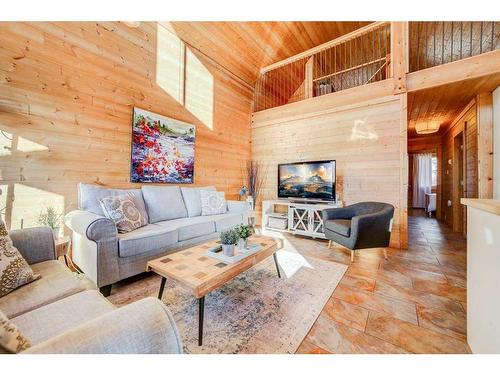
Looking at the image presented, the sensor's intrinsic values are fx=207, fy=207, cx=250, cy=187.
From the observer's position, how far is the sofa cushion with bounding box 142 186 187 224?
2743 mm

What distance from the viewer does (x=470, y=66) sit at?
2730 millimetres

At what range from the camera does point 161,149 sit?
320 cm

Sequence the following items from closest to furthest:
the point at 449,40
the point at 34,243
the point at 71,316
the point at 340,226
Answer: the point at 71,316 < the point at 34,243 < the point at 340,226 < the point at 449,40

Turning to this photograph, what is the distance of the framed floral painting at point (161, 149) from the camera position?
293 cm

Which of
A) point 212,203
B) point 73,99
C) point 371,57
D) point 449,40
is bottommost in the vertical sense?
point 212,203

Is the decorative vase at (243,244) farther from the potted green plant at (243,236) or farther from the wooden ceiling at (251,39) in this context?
the wooden ceiling at (251,39)

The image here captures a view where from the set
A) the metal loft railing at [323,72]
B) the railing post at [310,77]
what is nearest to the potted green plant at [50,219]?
the metal loft railing at [323,72]

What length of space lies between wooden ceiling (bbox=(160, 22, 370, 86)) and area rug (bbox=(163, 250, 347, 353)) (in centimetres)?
384

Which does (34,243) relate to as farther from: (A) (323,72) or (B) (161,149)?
(A) (323,72)

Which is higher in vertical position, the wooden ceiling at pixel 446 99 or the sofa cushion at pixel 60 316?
the wooden ceiling at pixel 446 99

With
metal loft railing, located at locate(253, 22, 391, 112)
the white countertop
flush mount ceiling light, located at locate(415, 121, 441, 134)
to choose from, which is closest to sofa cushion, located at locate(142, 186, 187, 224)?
the white countertop

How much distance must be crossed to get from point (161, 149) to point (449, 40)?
550 centimetres

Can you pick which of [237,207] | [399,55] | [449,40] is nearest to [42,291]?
[237,207]
